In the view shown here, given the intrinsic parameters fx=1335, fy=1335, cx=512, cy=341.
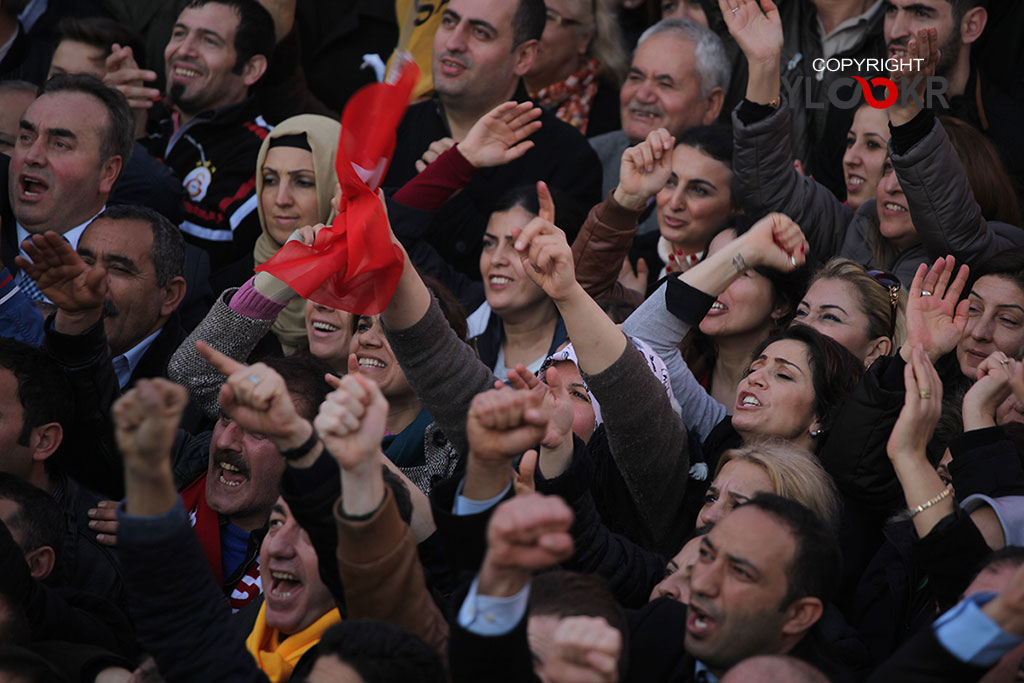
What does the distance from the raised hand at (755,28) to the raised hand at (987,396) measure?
1.55 meters

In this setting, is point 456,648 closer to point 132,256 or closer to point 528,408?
point 528,408

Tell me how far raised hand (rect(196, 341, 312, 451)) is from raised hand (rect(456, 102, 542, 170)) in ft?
6.80

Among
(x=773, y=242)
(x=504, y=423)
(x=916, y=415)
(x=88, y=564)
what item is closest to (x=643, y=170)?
(x=773, y=242)

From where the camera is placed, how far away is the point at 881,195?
4758 mm

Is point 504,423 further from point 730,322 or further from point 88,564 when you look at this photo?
point 730,322

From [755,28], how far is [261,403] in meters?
2.76

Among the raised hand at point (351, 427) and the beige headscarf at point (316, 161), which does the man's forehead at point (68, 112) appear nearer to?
the beige headscarf at point (316, 161)

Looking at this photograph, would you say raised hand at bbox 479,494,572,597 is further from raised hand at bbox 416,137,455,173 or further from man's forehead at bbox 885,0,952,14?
man's forehead at bbox 885,0,952,14

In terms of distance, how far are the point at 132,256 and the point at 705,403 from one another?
2078mm

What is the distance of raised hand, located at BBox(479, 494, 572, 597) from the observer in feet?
7.81

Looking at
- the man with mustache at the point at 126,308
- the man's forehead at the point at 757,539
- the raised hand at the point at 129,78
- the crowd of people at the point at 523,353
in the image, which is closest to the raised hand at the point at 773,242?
the crowd of people at the point at 523,353

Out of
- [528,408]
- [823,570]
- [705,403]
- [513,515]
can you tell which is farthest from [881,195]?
[513,515]

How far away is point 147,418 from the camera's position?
2453 mm

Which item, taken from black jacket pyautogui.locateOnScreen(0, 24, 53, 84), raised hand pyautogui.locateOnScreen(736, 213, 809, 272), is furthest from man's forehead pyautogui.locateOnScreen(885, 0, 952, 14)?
black jacket pyautogui.locateOnScreen(0, 24, 53, 84)
